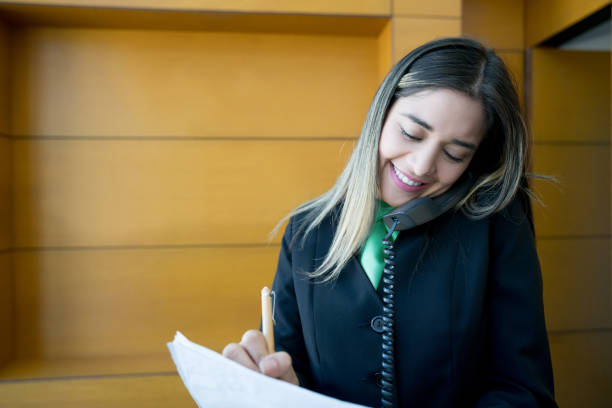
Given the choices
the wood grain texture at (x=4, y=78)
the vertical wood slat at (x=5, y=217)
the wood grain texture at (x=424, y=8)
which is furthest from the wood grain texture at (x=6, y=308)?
the wood grain texture at (x=424, y=8)

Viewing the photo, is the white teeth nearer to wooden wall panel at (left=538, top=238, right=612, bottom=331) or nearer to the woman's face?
the woman's face

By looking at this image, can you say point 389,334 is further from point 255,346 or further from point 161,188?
point 161,188

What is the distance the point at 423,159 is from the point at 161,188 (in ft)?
5.61

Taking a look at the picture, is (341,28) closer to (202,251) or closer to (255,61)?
(255,61)

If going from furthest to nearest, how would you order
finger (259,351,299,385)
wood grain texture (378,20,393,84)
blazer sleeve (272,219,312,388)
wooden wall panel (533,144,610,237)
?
wooden wall panel (533,144,610,237)
wood grain texture (378,20,393,84)
blazer sleeve (272,219,312,388)
finger (259,351,299,385)

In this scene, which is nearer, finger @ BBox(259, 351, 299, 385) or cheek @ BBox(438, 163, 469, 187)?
finger @ BBox(259, 351, 299, 385)

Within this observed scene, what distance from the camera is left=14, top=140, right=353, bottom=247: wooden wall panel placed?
216 cm

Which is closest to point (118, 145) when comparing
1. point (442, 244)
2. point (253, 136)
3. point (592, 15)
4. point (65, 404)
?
point (253, 136)

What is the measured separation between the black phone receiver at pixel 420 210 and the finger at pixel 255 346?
350 millimetres

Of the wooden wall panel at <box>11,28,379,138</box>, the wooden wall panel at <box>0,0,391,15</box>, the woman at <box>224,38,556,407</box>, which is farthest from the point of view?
the wooden wall panel at <box>11,28,379,138</box>

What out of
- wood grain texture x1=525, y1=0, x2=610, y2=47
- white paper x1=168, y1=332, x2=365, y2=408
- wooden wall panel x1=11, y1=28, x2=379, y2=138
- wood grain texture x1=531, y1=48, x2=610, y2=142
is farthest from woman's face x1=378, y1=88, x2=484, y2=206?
wood grain texture x1=531, y1=48, x2=610, y2=142

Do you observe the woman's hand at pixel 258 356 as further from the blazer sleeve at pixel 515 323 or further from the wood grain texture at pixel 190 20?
the wood grain texture at pixel 190 20

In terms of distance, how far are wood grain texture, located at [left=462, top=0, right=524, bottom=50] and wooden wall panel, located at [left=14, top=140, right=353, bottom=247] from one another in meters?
1.05

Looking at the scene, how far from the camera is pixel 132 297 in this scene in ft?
7.23
